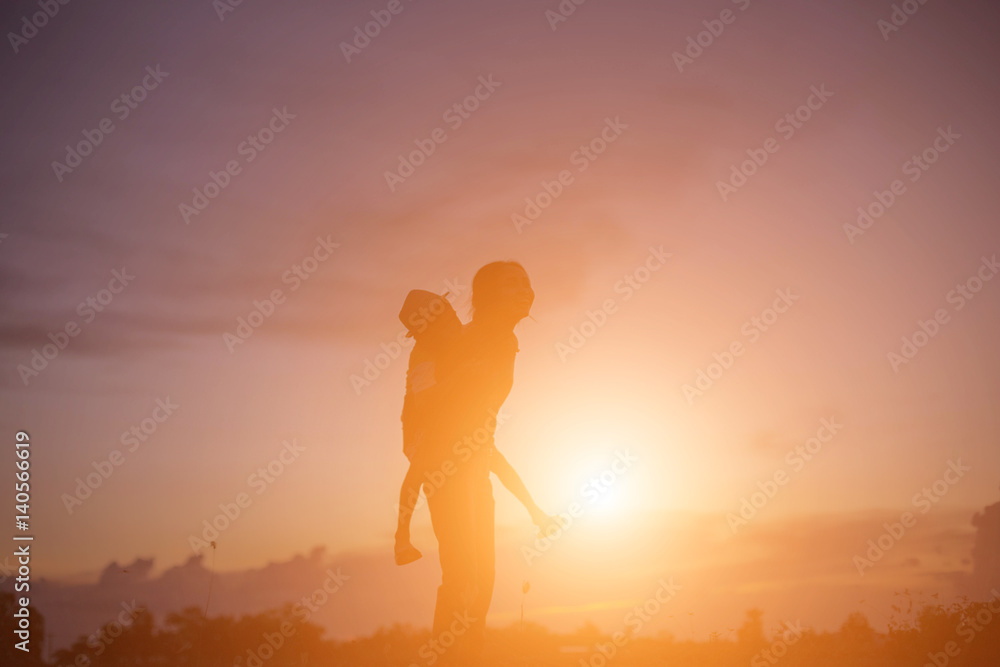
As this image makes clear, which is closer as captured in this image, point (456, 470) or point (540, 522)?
point (456, 470)

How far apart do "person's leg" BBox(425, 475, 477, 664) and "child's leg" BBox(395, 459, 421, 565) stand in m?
0.15

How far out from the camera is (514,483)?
7.62 m

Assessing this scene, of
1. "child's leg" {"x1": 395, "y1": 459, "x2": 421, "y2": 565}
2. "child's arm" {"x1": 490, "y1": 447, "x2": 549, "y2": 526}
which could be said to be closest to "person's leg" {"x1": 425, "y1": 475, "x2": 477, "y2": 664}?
→ "child's leg" {"x1": 395, "y1": 459, "x2": 421, "y2": 565}

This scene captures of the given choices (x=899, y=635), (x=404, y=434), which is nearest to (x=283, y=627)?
(x=404, y=434)

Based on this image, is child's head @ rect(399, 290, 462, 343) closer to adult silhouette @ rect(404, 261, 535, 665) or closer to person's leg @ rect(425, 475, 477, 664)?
adult silhouette @ rect(404, 261, 535, 665)

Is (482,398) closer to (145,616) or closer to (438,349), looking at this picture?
(438,349)

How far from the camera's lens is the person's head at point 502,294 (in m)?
7.23

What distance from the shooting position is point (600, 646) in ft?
34.1

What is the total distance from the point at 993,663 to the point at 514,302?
290 inches

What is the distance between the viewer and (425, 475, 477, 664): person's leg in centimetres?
657
